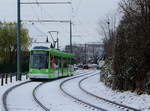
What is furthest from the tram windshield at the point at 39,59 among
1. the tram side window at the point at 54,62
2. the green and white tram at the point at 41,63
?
the tram side window at the point at 54,62

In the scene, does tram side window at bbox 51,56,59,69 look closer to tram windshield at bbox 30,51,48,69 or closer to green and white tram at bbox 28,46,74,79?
green and white tram at bbox 28,46,74,79

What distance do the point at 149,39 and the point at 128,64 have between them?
116 inches

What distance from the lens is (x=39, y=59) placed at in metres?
40.6

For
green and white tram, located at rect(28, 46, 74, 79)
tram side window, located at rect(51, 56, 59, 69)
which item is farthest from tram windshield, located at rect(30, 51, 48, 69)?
tram side window, located at rect(51, 56, 59, 69)

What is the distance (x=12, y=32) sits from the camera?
2840 inches

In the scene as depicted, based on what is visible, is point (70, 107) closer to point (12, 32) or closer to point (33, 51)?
point (33, 51)

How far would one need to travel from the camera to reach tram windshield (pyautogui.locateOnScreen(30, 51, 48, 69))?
1588 inches

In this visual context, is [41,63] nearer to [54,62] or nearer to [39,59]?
[39,59]

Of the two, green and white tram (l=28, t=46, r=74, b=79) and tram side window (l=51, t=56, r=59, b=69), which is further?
tram side window (l=51, t=56, r=59, b=69)

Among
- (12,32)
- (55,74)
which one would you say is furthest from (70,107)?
(12,32)

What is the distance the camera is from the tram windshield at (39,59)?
40.3 meters

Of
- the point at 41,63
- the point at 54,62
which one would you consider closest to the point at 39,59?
the point at 41,63

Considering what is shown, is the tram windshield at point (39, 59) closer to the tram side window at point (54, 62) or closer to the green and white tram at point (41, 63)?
the green and white tram at point (41, 63)

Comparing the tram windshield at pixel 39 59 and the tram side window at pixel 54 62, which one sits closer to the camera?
the tram windshield at pixel 39 59
